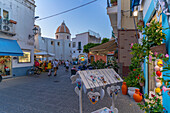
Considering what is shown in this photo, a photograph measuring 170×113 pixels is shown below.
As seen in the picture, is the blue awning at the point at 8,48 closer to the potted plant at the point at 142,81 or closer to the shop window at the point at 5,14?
the shop window at the point at 5,14

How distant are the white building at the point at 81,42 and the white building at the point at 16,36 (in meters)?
22.5

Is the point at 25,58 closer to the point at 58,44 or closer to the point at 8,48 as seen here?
the point at 8,48

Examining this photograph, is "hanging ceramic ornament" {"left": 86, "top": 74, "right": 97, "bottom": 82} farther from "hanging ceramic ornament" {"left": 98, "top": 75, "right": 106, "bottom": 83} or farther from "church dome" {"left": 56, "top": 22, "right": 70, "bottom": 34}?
"church dome" {"left": 56, "top": 22, "right": 70, "bottom": 34}

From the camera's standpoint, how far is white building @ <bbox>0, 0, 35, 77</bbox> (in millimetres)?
8704

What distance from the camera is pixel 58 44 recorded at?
3584 centimetres

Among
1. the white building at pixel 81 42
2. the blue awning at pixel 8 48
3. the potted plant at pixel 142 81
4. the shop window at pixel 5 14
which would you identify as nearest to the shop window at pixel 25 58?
the blue awning at pixel 8 48

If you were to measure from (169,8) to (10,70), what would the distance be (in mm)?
11440

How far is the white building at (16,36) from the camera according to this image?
8704 mm

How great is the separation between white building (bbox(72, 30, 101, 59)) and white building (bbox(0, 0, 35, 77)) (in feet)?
73.8

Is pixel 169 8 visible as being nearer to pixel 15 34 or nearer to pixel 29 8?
pixel 15 34

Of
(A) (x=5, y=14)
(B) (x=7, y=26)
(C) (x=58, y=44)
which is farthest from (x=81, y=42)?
(B) (x=7, y=26)

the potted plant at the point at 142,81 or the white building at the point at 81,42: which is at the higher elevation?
the white building at the point at 81,42

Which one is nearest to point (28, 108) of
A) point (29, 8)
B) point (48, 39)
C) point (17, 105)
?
point (17, 105)

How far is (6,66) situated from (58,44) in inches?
1051
